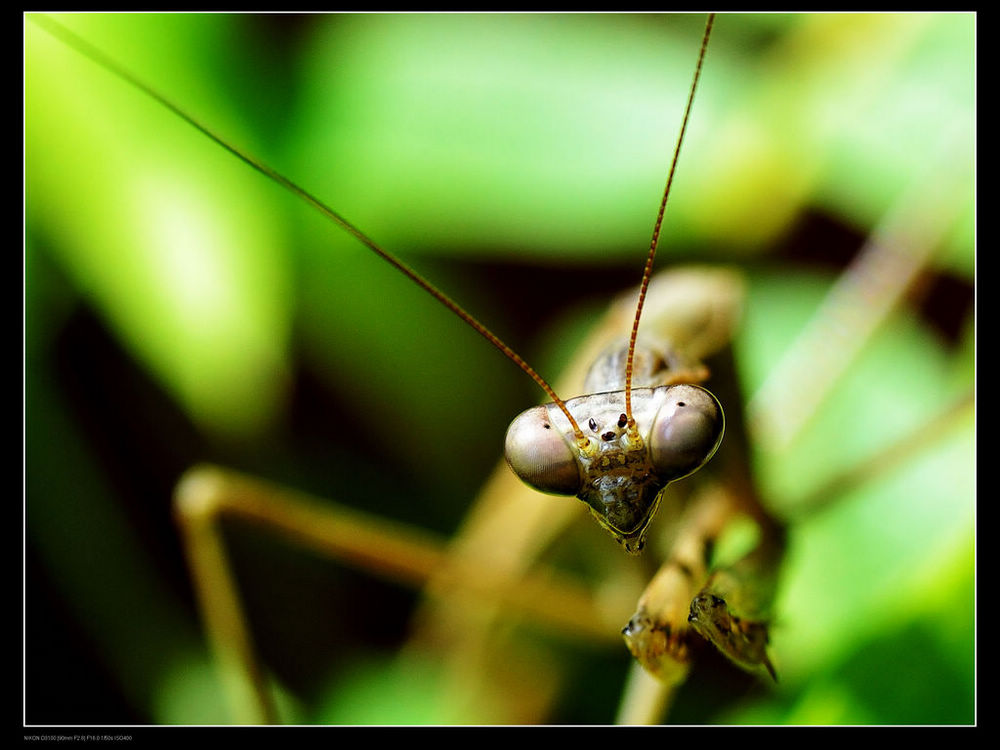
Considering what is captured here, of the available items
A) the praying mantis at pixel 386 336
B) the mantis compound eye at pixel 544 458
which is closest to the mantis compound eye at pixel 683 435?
the mantis compound eye at pixel 544 458

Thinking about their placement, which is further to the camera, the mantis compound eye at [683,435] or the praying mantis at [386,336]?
the praying mantis at [386,336]

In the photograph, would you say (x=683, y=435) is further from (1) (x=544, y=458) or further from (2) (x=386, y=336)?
(2) (x=386, y=336)

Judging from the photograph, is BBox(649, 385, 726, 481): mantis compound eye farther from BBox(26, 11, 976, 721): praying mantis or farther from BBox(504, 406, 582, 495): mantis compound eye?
BBox(26, 11, 976, 721): praying mantis

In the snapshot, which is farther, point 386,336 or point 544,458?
point 386,336

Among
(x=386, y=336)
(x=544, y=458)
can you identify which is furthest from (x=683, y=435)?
(x=386, y=336)

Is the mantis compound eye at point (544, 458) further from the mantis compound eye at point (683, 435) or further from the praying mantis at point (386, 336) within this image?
the praying mantis at point (386, 336)
